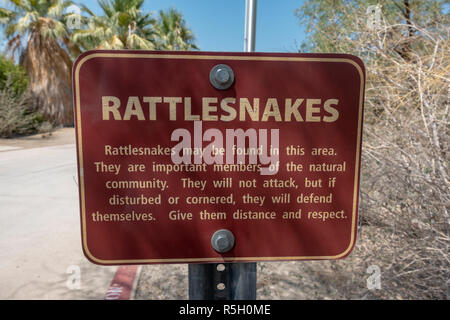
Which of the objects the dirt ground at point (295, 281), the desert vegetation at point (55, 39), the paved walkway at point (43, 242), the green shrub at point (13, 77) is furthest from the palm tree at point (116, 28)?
the dirt ground at point (295, 281)

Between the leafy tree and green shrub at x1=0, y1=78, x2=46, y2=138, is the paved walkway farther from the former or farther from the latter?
green shrub at x1=0, y1=78, x2=46, y2=138

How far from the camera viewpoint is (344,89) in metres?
1.13

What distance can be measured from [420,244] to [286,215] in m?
1.61

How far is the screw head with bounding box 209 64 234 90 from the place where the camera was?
107 cm

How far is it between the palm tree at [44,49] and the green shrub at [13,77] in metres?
1.19

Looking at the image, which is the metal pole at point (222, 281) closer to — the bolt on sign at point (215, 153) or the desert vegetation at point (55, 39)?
the bolt on sign at point (215, 153)

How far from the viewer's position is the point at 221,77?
3.51 feet

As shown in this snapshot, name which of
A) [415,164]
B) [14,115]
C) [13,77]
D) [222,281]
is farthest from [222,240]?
[13,77]

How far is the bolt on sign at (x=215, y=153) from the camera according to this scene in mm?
1085

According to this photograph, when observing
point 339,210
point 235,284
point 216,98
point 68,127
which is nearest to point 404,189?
point 339,210

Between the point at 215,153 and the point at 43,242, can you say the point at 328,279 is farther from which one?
the point at 43,242

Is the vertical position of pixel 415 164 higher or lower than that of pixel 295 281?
higher

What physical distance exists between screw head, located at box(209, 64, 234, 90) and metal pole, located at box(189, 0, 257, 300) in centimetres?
74

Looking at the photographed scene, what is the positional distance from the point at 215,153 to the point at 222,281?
559 mm
